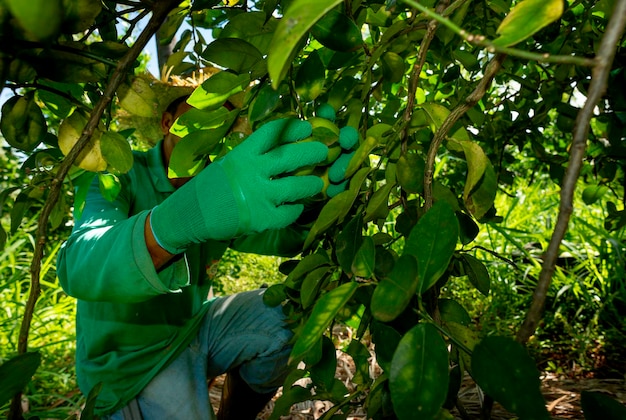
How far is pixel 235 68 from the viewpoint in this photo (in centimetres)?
62

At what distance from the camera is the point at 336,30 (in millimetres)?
578

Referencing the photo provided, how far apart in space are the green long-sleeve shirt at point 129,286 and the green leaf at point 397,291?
65cm

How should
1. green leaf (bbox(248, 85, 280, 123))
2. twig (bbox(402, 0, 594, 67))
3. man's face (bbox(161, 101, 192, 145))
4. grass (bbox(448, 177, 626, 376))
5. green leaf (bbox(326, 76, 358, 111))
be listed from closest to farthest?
twig (bbox(402, 0, 594, 67))
green leaf (bbox(248, 85, 280, 123))
green leaf (bbox(326, 76, 358, 111))
man's face (bbox(161, 101, 192, 145))
grass (bbox(448, 177, 626, 376))

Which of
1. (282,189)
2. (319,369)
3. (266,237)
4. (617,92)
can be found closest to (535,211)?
(266,237)

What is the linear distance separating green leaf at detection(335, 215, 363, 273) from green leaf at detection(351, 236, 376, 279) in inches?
2.3

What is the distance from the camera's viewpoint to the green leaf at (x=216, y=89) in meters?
0.63

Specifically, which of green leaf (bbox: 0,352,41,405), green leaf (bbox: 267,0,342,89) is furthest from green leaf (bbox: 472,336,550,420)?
green leaf (bbox: 0,352,41,405)

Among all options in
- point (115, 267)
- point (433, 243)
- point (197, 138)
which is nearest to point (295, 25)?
point (433, 243)

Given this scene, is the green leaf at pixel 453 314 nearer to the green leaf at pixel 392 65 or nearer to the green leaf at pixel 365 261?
the green leaf at pixel 365 261

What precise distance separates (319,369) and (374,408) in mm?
128

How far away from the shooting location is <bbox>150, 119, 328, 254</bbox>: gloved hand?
2.83ft

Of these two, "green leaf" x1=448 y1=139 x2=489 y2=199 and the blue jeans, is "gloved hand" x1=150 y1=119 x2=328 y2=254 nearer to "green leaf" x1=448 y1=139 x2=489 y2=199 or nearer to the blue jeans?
"green leaf" x1=448 y1=139 x2=489 y2=199

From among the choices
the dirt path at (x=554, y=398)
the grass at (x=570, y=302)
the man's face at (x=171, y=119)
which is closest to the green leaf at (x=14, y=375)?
the man's face at (x=171, y=119)

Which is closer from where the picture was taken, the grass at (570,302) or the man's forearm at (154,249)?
the man's forearm at (154,249)
